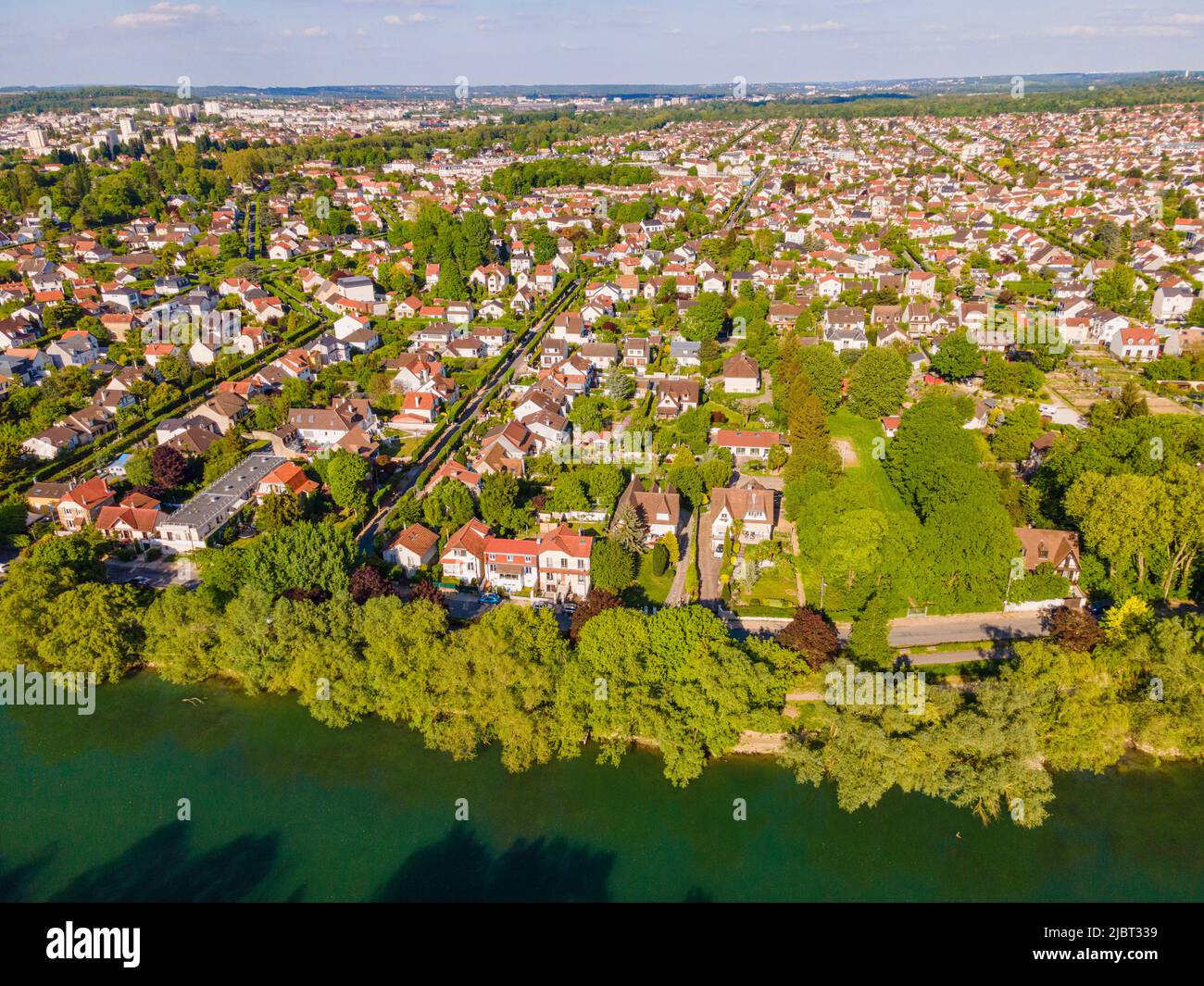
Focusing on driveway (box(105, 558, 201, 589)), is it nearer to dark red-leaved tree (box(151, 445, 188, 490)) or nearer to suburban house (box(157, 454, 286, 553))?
suburban house (box(157, 454, 286, 553))

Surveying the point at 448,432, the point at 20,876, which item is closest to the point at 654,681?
the point at 20,876

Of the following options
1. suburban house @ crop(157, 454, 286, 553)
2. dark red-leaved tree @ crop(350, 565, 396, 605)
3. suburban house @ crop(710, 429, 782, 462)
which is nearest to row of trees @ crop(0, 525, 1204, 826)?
dark red-leaved tree @ crop(350, 565, 396, 605)

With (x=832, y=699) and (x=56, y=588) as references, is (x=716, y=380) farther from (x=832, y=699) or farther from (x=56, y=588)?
(x=56, y=588)

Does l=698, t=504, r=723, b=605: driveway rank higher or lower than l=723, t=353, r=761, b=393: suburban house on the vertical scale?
lower

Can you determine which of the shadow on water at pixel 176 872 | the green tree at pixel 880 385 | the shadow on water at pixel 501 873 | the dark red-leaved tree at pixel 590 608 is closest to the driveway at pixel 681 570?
the dark red-leaved tree at pixel 590 608

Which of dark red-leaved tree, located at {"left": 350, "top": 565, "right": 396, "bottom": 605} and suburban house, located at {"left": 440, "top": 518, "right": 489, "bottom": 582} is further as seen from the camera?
suburban house, located at {"left": 440, "top": 518, "right": 489, "bottom": 582}
